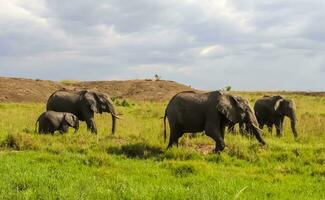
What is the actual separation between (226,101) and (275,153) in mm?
2024

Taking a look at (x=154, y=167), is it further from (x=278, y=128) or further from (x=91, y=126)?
(x=278, y=128)

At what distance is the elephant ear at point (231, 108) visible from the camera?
15.7 metres

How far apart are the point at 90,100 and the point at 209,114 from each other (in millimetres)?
6224

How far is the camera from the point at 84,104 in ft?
68.5

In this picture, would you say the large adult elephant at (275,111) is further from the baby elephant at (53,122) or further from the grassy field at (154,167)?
the baby elephant at (53,122)

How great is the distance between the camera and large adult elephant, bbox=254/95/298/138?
21.9 m

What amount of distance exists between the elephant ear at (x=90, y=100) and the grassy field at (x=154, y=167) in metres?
1.63

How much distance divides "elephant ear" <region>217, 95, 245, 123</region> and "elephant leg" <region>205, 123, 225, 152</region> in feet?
1.54

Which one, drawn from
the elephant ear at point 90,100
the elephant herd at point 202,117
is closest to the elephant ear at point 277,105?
the elephant herd at point 202,117

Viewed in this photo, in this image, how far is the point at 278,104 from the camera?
74.0ft

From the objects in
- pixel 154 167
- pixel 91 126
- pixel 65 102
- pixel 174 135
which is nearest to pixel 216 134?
pixel 174 135

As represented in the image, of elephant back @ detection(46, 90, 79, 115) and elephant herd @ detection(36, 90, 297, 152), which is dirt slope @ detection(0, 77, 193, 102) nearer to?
elephant back @ detection(46, 90, 79, 115)

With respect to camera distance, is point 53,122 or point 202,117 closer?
point 202,117

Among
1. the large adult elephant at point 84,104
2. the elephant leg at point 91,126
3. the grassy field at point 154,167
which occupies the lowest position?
the grassy field at point 154,167
